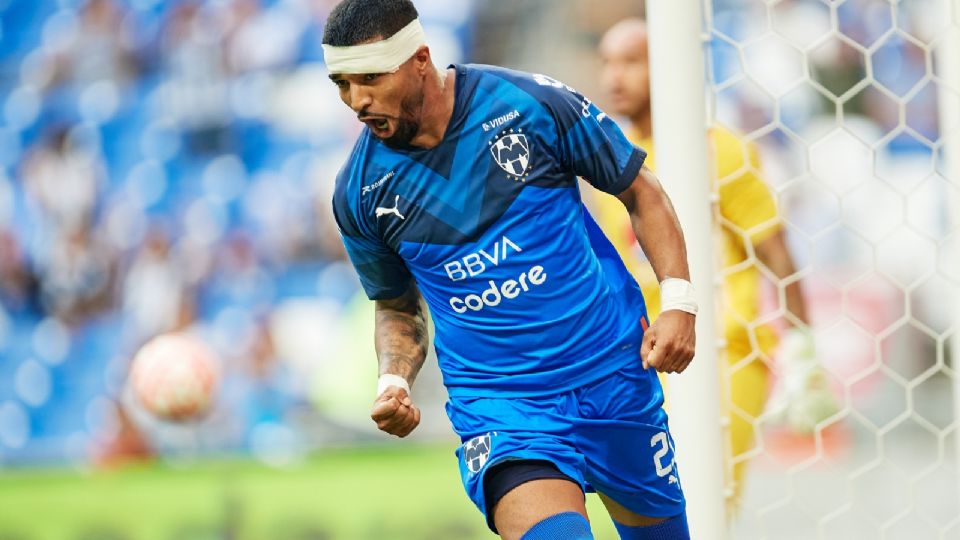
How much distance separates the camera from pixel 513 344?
3.14 meters

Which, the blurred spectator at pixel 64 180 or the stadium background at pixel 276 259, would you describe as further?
the blurred spectator at pixel 64 180

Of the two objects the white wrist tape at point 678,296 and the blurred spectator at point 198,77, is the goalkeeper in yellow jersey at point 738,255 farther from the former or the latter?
the blurred spectator at point 198,77

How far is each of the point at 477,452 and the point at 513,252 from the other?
465 mm

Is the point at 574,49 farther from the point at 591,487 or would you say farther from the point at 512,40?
the point at 591,487

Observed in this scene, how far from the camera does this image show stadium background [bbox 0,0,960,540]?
706 centimetres

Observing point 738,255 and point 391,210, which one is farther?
point 738,255

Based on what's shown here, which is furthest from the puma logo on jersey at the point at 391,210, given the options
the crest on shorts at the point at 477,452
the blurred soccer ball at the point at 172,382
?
the blurred soccer ball at the point at 172,382

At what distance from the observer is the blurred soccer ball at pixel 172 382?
731 centimetres

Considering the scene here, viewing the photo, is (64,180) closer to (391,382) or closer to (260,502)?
(260,502)

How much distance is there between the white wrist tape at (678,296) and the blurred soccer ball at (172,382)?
4.68m

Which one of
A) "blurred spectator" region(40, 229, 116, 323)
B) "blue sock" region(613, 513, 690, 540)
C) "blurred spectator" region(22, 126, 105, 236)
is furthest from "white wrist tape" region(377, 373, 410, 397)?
"blurred spectator" region(22, 126, 105, 236)

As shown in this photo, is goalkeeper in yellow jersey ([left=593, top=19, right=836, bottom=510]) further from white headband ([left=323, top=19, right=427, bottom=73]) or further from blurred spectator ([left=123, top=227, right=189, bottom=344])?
blurred spectator ([left=123, top=227, right=189, bottom=344])

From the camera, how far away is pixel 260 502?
23.7 ft

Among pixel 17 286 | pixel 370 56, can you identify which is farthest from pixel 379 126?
pixel 17 286
